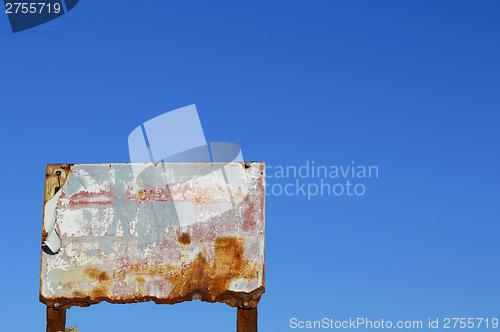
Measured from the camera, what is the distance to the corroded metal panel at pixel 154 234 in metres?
6.80

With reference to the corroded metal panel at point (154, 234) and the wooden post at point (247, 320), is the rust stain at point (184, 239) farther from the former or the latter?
the wooden post at point (247, 320)

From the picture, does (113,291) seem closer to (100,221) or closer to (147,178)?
(100,221)

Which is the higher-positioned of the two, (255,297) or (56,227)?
(56,227)

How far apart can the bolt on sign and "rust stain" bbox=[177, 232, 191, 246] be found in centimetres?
1

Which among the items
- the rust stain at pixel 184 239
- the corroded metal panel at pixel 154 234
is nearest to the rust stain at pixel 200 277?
the corroded metal panel at pixel 154 234

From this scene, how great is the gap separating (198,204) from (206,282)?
0.87 metres

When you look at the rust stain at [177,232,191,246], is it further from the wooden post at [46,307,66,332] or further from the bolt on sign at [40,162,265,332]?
the wooden post at [46,307,66,332]

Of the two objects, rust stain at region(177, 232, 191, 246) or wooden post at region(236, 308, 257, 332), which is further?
rust stain at region(177, 232, 191, 246)

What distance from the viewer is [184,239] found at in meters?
6.86

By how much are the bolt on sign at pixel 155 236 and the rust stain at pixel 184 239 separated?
0.4 inches

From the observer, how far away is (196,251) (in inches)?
269

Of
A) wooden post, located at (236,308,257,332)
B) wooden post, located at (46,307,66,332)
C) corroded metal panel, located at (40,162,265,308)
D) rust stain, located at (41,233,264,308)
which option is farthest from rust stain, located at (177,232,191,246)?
wooden post, located at (46,307,66,332)

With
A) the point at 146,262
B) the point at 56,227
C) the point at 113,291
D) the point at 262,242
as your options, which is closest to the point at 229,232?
the point at 262,242

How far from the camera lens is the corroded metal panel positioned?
6797 millimetres
